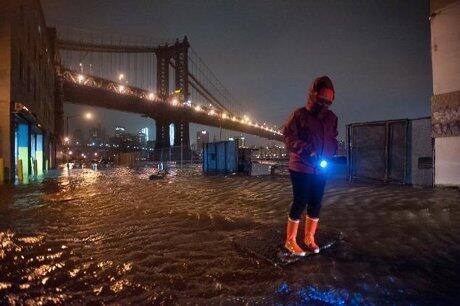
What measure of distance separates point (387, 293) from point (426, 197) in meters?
5.67

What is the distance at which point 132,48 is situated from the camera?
7294 cm

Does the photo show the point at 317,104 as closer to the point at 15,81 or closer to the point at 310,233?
the point at 310,233

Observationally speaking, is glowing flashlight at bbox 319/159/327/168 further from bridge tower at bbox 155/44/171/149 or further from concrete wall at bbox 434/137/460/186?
bridge tower at bbox 155/44/171/149

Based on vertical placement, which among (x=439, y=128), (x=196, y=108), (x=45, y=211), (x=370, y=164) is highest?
(x=196, y=108)

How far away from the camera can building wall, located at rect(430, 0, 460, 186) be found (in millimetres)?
7824

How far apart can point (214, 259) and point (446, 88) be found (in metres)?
7.60

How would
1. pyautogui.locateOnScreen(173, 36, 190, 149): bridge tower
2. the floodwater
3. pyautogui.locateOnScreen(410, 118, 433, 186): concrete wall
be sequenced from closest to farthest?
1. the floodwater
2. pyautogui.locateOnScreen(410, 118, 433, 186): concrete wall
3. pyautogui.locateOnScreen(173, 36, 190, 149): bridge tower

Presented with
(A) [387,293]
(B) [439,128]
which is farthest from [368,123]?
(A) [387,293]

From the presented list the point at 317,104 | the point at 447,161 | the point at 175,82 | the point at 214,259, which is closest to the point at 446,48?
the point at 447,161

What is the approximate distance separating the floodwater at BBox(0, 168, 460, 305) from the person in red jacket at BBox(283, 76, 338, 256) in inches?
20.4

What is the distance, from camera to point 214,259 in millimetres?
3209

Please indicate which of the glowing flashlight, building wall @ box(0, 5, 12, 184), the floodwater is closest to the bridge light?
building wall @ box(0, 5, 12, 184)

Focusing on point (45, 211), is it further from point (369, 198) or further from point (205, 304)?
point (369, 198)

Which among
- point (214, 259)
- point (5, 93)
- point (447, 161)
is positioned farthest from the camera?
point (5, 93)
